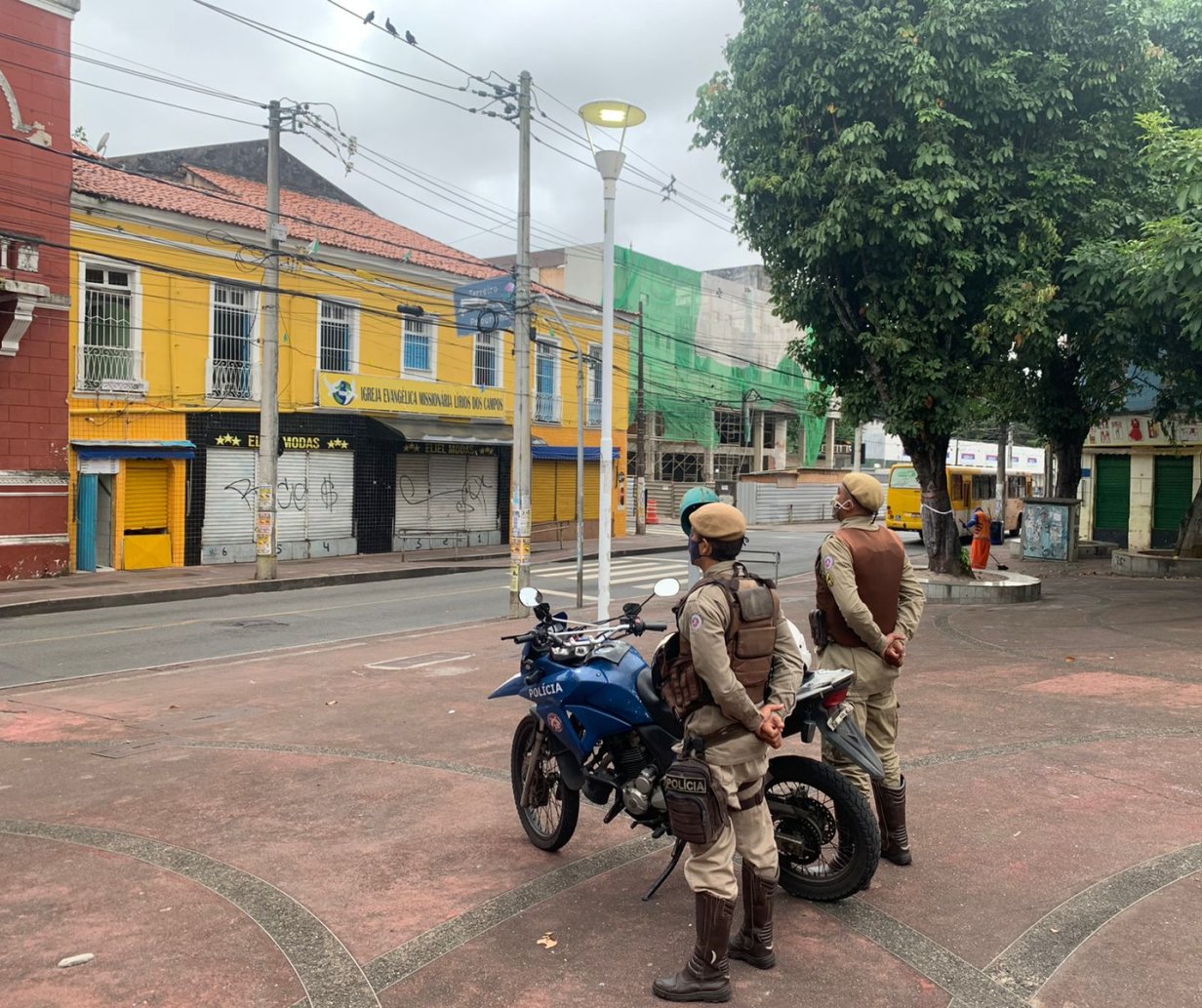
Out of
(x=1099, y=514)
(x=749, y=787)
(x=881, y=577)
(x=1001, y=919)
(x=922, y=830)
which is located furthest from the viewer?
(x=1099, y=514)

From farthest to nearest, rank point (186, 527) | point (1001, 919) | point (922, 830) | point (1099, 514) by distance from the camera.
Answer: point (1099, 514), point (186, 527), point (922, 830), point (1001, 919)

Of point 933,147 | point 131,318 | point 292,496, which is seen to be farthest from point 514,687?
→ point 292,496

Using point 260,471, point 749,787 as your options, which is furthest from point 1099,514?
point 749,787

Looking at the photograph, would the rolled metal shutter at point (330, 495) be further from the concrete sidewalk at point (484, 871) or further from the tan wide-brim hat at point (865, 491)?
the tan wide-brim hat at point (865, 491)

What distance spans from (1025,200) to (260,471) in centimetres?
1335

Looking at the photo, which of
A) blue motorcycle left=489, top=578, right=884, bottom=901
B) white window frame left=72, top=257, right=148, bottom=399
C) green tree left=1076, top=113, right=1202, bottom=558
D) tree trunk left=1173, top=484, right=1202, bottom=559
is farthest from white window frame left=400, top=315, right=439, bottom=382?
blue motorcycle left=489, top=578, right=884, bottom=901

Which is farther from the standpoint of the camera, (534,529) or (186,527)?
(534,529)

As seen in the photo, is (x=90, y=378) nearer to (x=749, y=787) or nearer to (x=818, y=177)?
(x=818, y=177)

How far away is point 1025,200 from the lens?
43.4ft

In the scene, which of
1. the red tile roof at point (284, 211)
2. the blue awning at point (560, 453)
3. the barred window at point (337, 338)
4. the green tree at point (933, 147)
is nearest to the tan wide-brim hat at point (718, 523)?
the green tree at point (933, 147)

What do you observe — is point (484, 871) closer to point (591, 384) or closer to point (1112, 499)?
point (1112, 499)

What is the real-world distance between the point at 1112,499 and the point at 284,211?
73.9 ft

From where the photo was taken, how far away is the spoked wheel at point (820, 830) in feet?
13.2

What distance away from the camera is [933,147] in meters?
12.7
